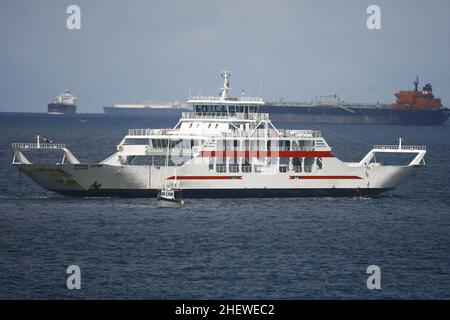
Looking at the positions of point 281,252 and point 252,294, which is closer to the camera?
point 252,294

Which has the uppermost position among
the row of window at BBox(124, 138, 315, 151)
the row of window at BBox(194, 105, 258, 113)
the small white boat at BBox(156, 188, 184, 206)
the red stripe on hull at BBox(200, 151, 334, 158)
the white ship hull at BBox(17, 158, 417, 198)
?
the row of window at BBox(194, 105, 258, 113)

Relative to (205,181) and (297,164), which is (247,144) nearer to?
(297,164)

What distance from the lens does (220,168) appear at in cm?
7262

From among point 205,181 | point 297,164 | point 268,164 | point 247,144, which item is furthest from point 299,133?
point 205,181

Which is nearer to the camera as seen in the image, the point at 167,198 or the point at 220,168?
the point at 167,198

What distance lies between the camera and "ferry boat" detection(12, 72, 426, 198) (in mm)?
70688

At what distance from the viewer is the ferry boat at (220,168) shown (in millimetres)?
70688

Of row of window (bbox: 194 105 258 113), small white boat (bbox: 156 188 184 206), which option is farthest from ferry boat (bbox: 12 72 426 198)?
row of window (bbox: 194 105 258 113)

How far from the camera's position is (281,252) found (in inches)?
2159

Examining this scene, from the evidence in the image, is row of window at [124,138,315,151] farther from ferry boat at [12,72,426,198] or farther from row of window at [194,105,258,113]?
row of window at [194,105,258,113]
